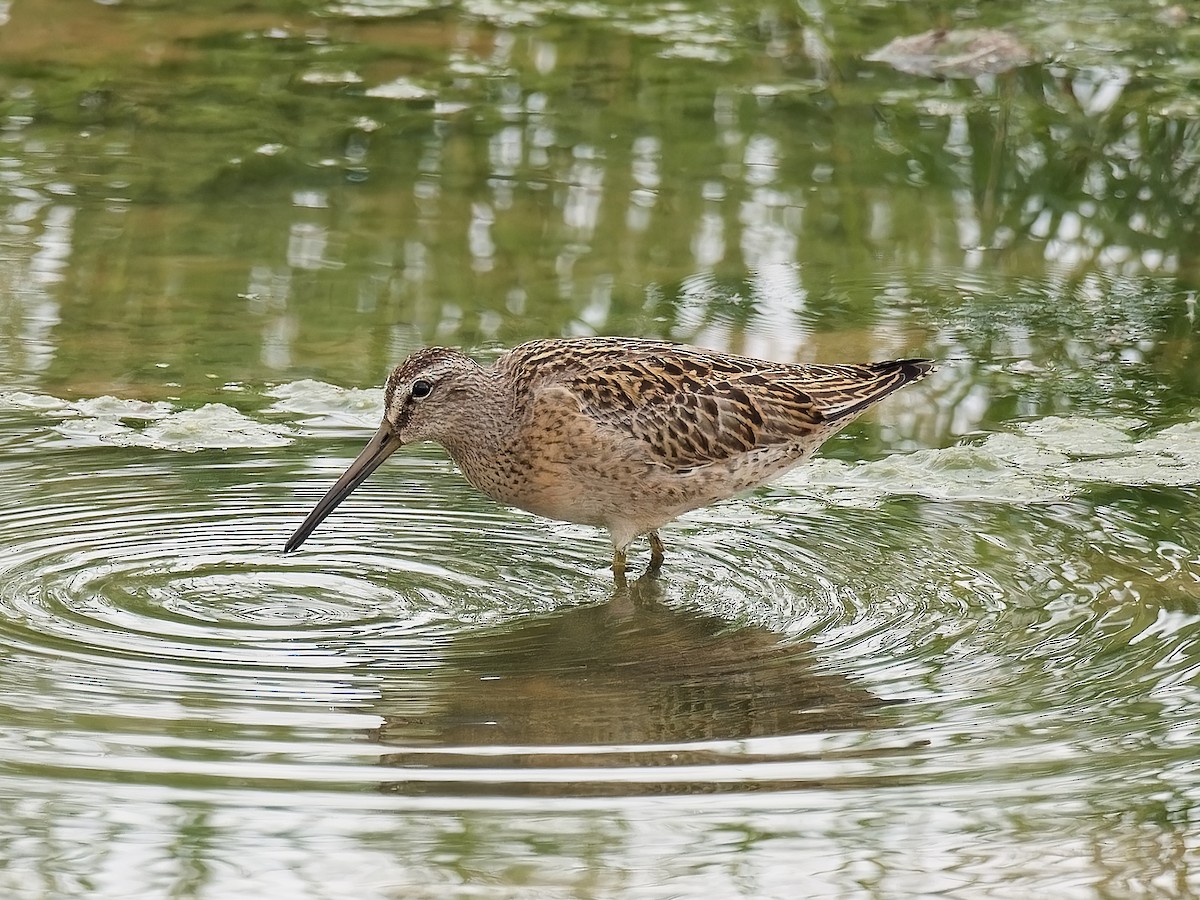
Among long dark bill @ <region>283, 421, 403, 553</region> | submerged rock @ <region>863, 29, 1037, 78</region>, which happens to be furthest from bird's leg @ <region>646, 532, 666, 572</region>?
submerged rock @ <region>863, 29, 1037, 78</region>

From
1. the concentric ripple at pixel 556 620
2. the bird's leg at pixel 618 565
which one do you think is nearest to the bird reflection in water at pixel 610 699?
the concentric ripple at pixel 556 620

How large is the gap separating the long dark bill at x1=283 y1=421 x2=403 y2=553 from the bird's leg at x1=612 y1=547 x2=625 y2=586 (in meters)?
0.76

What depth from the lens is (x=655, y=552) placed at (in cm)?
634

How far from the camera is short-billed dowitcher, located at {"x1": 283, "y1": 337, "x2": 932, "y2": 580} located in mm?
6141

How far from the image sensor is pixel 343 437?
6895 mm

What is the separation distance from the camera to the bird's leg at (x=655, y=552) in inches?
246

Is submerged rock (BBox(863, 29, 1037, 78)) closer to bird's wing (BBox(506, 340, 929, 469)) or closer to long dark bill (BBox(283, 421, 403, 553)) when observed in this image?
bird's wing (BBox(506, 340, 929, 469))

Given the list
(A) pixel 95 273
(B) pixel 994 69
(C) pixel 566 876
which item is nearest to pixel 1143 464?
(C) pixel 566 876

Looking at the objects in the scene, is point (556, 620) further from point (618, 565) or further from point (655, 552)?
point (655, 552)

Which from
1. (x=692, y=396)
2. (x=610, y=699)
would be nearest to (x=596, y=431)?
(x=692, y=396)

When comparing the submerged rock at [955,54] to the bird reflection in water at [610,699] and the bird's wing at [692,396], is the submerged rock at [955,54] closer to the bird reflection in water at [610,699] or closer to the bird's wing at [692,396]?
the bird's wing at [692,396]

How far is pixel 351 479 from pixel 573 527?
3.24ft

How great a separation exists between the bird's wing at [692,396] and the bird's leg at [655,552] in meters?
0.30

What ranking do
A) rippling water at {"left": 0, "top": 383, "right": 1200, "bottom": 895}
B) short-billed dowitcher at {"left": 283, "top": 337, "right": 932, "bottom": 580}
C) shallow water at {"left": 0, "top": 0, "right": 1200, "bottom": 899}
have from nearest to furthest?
1. shallow water at {"left": 0, "top": 0, "right": 1200, "bottom": 899}
2. rippling water at {"left": 0, "top": 383, "right": 1200, "bottom": 895}
3. short-billed dowitcher at {"left": 283, "top": 337, "right": 932, "bottom": 580}
